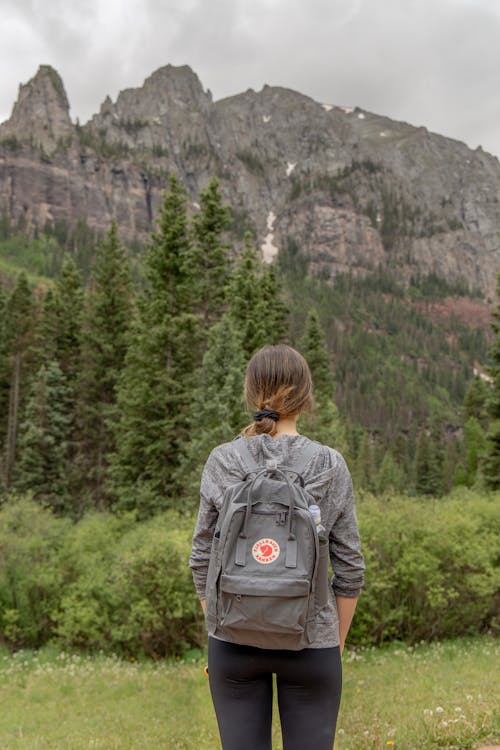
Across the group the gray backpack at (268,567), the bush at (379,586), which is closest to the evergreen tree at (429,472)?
the bush at (379,586)

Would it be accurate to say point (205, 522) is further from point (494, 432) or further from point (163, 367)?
point (494, 432)

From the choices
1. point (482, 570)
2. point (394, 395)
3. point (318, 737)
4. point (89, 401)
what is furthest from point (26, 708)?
point (394, 395)

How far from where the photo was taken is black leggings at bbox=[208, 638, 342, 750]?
264cm

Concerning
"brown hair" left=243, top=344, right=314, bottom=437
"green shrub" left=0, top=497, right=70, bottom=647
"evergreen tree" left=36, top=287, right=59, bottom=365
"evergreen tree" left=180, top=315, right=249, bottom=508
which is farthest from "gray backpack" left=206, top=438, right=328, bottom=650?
"evergreen tree" left=36, top=287, right=59, bottom=365

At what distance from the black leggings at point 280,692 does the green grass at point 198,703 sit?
3057 millimetres

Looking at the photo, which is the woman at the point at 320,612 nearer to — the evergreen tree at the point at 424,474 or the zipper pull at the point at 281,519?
the zipper pull at the point at 281,519

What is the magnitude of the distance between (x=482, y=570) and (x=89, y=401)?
29.1 m

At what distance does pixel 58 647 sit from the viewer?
15.9m

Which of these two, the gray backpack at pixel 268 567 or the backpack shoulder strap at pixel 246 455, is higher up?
the backpack shoulder strap at pixel 246 455

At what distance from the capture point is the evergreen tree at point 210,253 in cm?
2923

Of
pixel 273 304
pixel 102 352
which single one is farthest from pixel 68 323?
pixel 273 304

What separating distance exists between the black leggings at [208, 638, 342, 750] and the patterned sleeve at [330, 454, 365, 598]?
0.32 meters

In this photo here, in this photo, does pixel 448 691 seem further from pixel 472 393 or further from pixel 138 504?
pixel 472 393

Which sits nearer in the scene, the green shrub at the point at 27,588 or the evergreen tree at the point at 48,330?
the green shrub at the point at 27,588
